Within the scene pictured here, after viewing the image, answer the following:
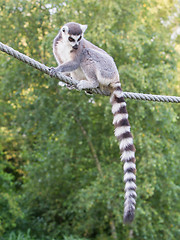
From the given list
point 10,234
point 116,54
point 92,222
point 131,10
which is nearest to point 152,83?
point 116,54

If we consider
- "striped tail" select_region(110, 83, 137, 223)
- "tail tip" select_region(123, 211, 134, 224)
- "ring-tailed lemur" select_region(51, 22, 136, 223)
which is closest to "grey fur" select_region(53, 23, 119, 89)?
"ring-tailed lemur" select_region(51, 22, 136, 223)

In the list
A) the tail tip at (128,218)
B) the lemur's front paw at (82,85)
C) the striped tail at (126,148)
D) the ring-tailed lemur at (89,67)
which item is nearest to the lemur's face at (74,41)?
the ring-tailed lemur at (89,67)

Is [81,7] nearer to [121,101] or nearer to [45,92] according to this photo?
[45,92]

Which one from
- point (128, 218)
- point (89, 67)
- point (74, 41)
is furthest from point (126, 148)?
point (74, 41)

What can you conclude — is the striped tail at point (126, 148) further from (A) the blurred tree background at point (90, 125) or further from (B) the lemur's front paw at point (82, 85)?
(A) the blurred tree background at point (90, 125)

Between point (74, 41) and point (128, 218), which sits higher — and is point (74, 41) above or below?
above

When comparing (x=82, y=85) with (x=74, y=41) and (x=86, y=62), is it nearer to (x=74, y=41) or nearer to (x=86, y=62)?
(x=86, y=62)

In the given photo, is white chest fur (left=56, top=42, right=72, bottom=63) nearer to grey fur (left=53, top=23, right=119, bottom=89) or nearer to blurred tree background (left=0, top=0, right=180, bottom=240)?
grey fur (left=53, top=23, right=119, bottom=89)

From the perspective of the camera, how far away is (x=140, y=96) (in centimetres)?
324

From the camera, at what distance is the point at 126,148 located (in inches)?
123

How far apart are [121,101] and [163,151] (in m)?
5.09

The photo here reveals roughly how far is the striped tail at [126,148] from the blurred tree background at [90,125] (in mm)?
3647

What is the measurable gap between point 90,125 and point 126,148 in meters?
5.08

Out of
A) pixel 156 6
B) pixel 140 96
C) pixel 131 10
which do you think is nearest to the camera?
pixel 140 96
